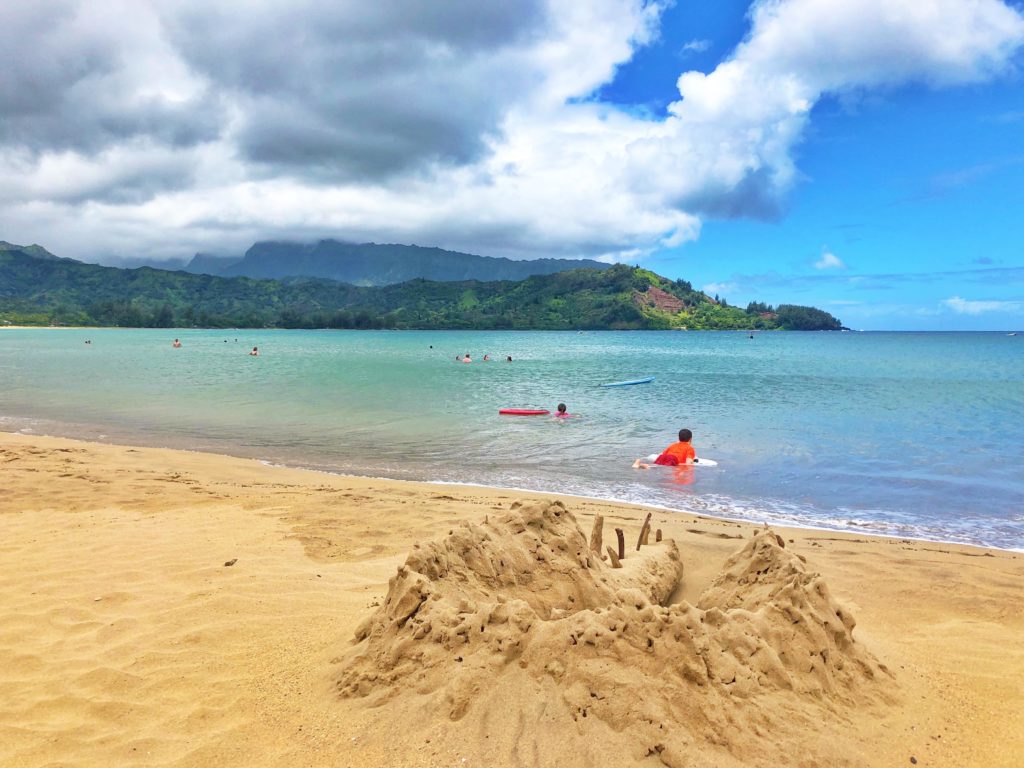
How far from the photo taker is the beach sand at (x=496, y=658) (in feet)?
10.4

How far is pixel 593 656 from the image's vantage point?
336 centimetres

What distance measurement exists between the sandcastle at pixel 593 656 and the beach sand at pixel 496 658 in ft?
0.04

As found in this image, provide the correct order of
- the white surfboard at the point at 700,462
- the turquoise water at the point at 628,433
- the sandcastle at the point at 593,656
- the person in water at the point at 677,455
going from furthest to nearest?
the white surfboard at the point at 700,462 < the person in water at the point at 677,455 < the turquoise water at the point at 628,433 < the sandcastle at the point at 593,656

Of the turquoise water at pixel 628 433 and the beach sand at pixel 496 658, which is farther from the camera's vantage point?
the turquoise water at pixel 628 433

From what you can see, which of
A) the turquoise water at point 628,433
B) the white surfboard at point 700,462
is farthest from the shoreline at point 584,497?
the white surfboard at point 700,462

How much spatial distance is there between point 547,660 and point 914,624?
166 inches

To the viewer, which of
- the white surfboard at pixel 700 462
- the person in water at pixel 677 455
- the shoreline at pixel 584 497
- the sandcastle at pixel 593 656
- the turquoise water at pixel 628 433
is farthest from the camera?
the white surfboard at pixel 700 462

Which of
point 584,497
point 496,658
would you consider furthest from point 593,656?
point 584,497

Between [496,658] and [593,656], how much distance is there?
0.55 metres

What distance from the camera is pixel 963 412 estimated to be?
25.3 metres

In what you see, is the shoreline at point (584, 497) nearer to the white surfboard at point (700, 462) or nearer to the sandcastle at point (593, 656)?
the white surfboard at point (700, 462)

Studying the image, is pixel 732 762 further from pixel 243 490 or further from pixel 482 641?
pixel 243 490

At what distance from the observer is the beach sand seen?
10.4 feet

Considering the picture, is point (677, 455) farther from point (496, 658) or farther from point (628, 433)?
point (496, 658)
